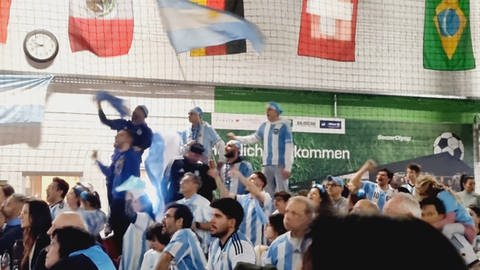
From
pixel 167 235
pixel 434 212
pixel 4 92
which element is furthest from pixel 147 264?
pixel 4 92

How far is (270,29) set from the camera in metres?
14.6

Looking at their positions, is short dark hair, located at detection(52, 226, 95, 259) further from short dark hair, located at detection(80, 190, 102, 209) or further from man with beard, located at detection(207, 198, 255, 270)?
Result: short dark hair, located at detection(80, 190, 102, 209)

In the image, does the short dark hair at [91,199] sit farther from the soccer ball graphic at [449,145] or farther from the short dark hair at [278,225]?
the soccer ball graphic at [449,145]

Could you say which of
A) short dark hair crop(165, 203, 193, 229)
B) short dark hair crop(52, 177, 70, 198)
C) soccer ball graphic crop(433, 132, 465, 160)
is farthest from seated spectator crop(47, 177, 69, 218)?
soccer ball graphic crop(433, 132, 465, 160)

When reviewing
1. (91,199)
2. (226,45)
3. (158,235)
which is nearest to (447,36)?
(226,45)

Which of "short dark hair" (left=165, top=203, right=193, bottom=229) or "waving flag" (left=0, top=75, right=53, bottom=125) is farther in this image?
"waving flag" (left=0, top=75, right=53, bottom=125)

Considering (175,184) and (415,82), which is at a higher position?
(415,82)

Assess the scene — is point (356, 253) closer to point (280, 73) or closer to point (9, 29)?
point (9, 29)

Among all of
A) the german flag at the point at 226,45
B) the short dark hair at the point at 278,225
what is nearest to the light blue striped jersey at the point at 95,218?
the short dark hair at the point at 278,225

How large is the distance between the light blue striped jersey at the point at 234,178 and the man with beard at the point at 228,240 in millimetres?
4390

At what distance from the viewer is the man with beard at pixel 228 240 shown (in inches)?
225

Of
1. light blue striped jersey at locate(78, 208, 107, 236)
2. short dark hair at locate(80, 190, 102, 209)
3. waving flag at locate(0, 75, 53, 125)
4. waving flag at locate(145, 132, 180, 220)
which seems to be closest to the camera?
light blue striped jersey at locate(78, 208, 107, 236)

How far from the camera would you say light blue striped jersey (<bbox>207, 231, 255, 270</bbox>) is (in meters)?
5.70

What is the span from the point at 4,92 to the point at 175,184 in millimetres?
4401
